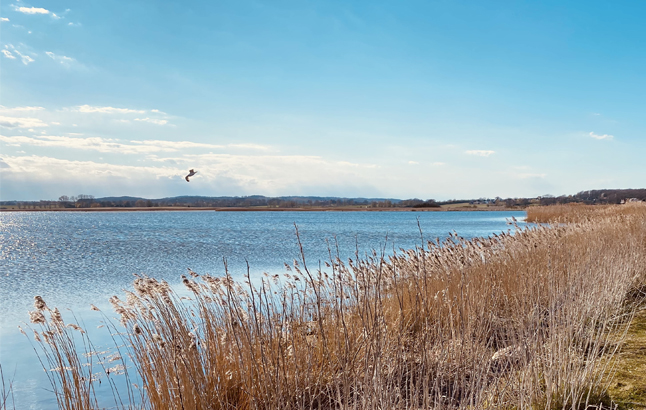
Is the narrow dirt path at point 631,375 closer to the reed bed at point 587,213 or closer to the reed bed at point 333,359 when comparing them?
the reed bed at point 333,359

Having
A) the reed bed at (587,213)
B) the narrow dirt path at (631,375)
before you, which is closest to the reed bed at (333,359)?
the narrow dirt path at (631,375)

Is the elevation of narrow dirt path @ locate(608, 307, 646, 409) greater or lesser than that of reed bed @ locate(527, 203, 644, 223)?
lesser

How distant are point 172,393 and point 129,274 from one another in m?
13.2

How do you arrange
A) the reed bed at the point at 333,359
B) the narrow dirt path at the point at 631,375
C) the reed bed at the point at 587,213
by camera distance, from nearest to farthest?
1. the reed bed at the point at 333,359
2. the narrow dirt path at the point at 631,375
3. the reed bed at the point at 587,213

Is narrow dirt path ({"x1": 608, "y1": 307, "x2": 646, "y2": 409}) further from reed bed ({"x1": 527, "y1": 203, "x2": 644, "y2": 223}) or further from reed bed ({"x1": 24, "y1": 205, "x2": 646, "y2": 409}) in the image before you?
reed bed ({"x1": 527, "y1": 203, "x2": 644, "y2": 223})

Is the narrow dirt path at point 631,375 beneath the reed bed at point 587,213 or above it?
beneath

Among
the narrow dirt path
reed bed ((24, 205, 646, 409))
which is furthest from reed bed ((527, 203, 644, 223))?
reed bed ((24, 205, 646, 409))

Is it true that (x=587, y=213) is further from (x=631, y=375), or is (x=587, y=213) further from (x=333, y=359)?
(x=333, y=359)

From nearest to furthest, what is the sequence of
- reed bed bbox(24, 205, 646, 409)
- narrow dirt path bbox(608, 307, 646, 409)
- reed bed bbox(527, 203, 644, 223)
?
reed bed bbox(24, 205, 646, 409)
narrow dirt path bbox(608, 307, 646, 409)
reed bed bbox(527, 203, 644, 223)

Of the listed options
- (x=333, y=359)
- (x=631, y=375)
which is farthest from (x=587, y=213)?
(x=333, y=359)

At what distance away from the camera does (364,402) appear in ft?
9.77

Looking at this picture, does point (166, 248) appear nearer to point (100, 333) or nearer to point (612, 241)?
point (100, 333)

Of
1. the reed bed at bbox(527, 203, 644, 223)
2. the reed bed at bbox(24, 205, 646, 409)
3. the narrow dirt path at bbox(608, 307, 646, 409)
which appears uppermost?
the reed bed at bbox(527, 203, 644, 223)

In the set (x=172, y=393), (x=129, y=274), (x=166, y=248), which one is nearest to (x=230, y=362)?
(x=172, y=393)
